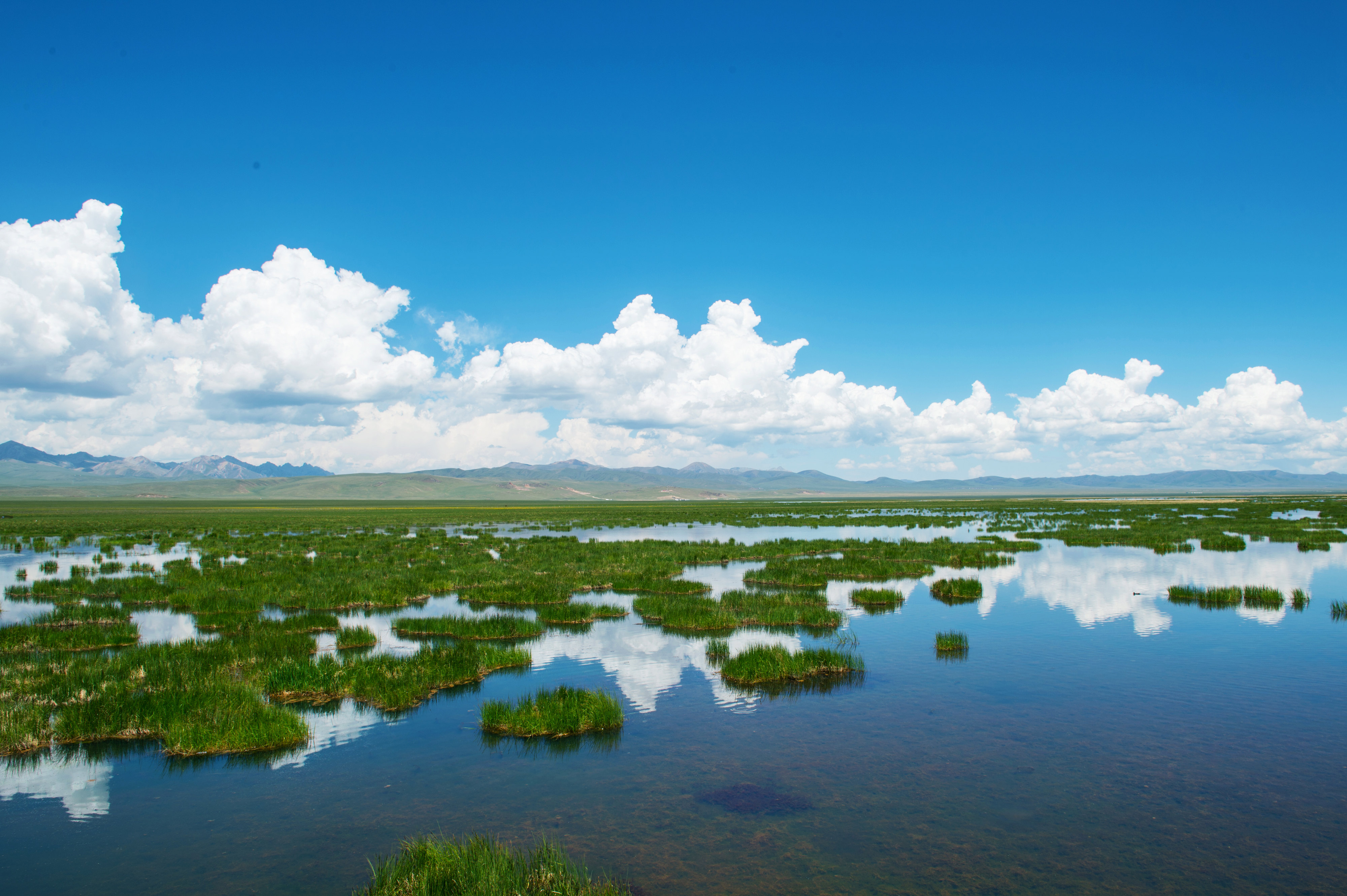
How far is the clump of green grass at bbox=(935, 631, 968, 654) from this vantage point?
1680 centimetres

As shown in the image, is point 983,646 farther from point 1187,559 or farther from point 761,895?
point 1187,559

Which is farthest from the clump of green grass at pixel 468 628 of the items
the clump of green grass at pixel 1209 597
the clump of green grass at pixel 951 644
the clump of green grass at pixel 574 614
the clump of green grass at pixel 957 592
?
the clump of green grass at pixel 1209 597

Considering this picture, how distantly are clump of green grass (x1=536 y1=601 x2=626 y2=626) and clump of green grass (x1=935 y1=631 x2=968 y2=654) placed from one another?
9.09m

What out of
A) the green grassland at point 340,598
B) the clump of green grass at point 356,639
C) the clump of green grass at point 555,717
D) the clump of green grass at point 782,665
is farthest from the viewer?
the clump of green grass at point 356,639

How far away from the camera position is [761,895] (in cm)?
701

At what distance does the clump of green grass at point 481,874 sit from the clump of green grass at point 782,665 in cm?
758

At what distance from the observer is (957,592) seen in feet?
81.8

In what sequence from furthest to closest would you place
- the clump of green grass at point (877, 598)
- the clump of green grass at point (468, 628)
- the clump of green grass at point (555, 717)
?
1. the clump of green grass at point (877, 598)
2. the clump of green grass at point (468, 628)
3. the clump of green grass at point (555, 717)

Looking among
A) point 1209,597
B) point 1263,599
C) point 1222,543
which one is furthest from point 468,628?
point 1222,543

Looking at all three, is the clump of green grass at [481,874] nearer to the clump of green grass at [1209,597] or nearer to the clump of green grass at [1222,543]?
the clump of green grass at [1209,597]

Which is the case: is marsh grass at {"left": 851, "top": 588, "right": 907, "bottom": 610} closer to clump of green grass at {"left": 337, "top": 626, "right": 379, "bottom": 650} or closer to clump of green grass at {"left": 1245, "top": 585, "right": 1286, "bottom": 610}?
clump of green grass at {"left": 1245, "top": 585, "right": 1286, "bottom": 610}

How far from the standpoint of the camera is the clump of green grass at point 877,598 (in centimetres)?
2317

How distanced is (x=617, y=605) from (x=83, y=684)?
44.9 feet

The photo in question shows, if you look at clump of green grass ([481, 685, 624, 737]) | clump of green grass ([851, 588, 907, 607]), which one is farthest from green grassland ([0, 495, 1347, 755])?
clump of green grass ([481, 685, 624, 737])
